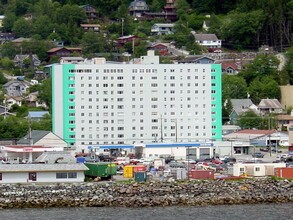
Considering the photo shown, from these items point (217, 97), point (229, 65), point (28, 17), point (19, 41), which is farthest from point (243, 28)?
point (217, 97)

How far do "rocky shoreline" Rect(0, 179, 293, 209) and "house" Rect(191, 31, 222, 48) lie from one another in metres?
37.2

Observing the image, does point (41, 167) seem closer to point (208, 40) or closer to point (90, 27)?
point (208, 40)

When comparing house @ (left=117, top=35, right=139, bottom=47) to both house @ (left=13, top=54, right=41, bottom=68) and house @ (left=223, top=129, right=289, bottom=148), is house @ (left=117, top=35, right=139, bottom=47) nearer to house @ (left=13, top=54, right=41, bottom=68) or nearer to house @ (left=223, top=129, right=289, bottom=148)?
house @ (left=13, top=54, right=41, bottom=68)

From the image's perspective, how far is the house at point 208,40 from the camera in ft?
231

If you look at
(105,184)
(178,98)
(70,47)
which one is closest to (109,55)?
(70,47)

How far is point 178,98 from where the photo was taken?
48.1m

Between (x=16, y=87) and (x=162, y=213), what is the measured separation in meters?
35.0

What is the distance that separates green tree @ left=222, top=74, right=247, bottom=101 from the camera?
60062 mm

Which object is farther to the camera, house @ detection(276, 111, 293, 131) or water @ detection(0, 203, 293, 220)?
house @ detection(276, 111, 293, 131)

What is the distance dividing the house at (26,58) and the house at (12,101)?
752cm

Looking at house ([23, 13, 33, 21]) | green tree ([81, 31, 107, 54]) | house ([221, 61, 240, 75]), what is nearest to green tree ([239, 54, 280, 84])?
house ([221, 61, 240, 75])

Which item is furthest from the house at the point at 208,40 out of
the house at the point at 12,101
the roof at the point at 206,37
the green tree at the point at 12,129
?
the green tree at the point at 12,129

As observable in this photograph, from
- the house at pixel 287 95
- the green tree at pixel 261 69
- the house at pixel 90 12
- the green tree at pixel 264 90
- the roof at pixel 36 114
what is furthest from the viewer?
the house at pixel 90 12

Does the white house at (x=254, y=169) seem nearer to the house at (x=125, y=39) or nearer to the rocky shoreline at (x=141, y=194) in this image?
the rocky shoreline at (x=141, y=194)
